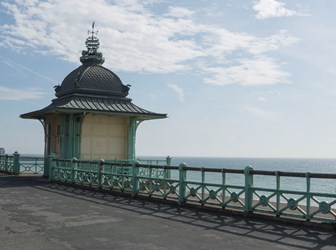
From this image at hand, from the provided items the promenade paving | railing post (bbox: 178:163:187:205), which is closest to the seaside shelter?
the promenade paving

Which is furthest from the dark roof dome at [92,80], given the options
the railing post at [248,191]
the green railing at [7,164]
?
the railing post at [248,191]

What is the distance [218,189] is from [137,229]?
3334 mm

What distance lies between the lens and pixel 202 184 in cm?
1188

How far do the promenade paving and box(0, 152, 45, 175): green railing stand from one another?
12.6m

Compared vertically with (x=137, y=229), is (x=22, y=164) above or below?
above

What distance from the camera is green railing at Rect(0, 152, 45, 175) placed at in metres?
25.2

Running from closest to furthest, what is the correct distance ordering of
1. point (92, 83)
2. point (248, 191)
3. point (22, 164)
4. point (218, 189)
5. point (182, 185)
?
point (248, 191) < point (218, 189) < point (182, 185) < point (92, 83) < point (22, 164)

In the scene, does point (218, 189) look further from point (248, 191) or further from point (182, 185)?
point (182, 185)

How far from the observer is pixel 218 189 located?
37.7 feet

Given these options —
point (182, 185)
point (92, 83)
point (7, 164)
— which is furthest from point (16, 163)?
point (182, 185)

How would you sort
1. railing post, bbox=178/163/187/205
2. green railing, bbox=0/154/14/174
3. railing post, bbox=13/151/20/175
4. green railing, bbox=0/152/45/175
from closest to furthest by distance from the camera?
1. railing post, bbox=178/163/187/205
2. railing post, bbox=13/151/20/175
3. green railing, bbox=0/152/45/175
4. green railing, bbox=0/154/14/174

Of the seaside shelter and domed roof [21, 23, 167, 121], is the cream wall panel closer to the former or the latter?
the seaside shelter

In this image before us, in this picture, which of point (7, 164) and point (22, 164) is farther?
point (7, 164)

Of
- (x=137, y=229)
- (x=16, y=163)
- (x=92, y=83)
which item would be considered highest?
(x=92, y=83)
